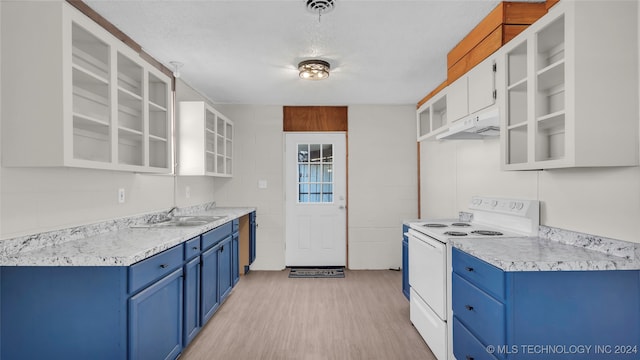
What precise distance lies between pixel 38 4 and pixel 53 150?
28.3 inches

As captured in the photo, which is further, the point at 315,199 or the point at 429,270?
the point at 315,199

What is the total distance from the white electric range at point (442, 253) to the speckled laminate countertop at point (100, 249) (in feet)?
5.63

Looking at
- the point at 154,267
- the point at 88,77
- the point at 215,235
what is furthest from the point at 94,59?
the point at 215,235

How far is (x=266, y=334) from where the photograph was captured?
275cm

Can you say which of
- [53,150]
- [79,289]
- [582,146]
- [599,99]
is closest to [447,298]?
[582,146]

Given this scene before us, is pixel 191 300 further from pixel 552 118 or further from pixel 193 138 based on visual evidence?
pixel 552 118

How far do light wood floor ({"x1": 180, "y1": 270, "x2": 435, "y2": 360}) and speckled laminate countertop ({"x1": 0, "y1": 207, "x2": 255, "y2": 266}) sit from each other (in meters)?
0.96

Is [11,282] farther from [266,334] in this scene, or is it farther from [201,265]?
[266,334]

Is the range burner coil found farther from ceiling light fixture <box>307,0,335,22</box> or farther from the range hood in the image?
ceiling light fixture <box>307,0,335,22</box>

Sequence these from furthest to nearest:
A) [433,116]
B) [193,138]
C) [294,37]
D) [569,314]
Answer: [193,138]
[433,116]
[294,37]
[569,314]

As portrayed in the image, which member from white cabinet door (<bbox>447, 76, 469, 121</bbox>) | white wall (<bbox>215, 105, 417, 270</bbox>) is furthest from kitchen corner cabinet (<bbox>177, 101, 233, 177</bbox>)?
white cabinet door (<bbox>447, 76, 469, 121</bbox>)

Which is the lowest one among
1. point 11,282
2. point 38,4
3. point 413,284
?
point 413,284

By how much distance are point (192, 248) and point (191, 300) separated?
396 mm

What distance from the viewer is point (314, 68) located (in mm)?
2957
